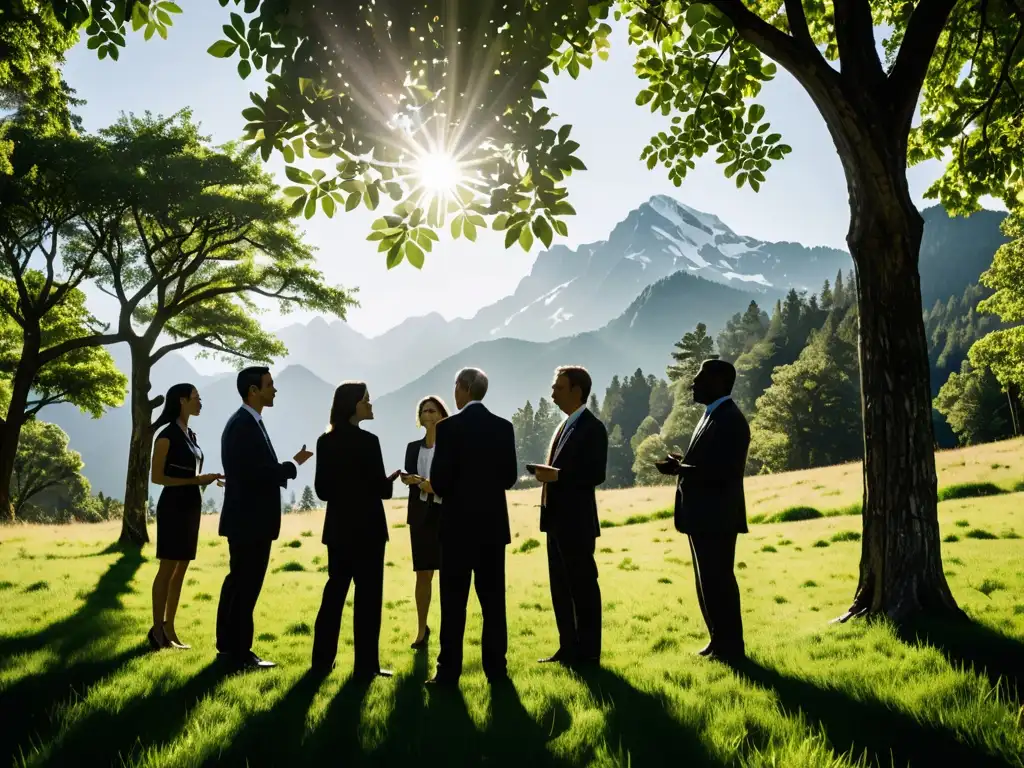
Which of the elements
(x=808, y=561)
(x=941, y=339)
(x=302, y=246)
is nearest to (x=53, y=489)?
(x=302, y=246)

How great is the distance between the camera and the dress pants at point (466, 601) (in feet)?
16.9

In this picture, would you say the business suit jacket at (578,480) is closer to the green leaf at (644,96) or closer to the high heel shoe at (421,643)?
the high heel shoe at (421,643)

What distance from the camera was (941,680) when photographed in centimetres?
427

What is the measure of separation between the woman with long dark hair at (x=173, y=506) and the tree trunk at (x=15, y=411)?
1739 cm

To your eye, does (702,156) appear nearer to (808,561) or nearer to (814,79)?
(814,79)

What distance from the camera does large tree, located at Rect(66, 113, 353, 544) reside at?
645 inches

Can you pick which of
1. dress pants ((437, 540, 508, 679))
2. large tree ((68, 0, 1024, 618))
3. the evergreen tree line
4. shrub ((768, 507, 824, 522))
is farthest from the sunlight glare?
the evergreen tree line

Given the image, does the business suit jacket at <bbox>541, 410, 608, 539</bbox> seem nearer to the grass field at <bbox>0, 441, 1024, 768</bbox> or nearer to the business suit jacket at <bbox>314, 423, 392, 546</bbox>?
the grass field at <bbox>0, 441, 1024, 768</bbox>

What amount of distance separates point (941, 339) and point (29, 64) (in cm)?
15048

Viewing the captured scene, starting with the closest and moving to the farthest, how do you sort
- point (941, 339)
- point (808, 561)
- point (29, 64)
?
point (808, 561) < point (29, 64) < point (941, 339)

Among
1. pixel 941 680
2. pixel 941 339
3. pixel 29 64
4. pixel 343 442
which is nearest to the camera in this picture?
pixel 941 680

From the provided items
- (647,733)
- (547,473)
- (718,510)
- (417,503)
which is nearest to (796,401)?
(417,503)

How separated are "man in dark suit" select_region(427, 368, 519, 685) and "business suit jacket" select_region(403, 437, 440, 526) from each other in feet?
5.66

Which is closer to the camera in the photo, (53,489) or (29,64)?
(29,64)
